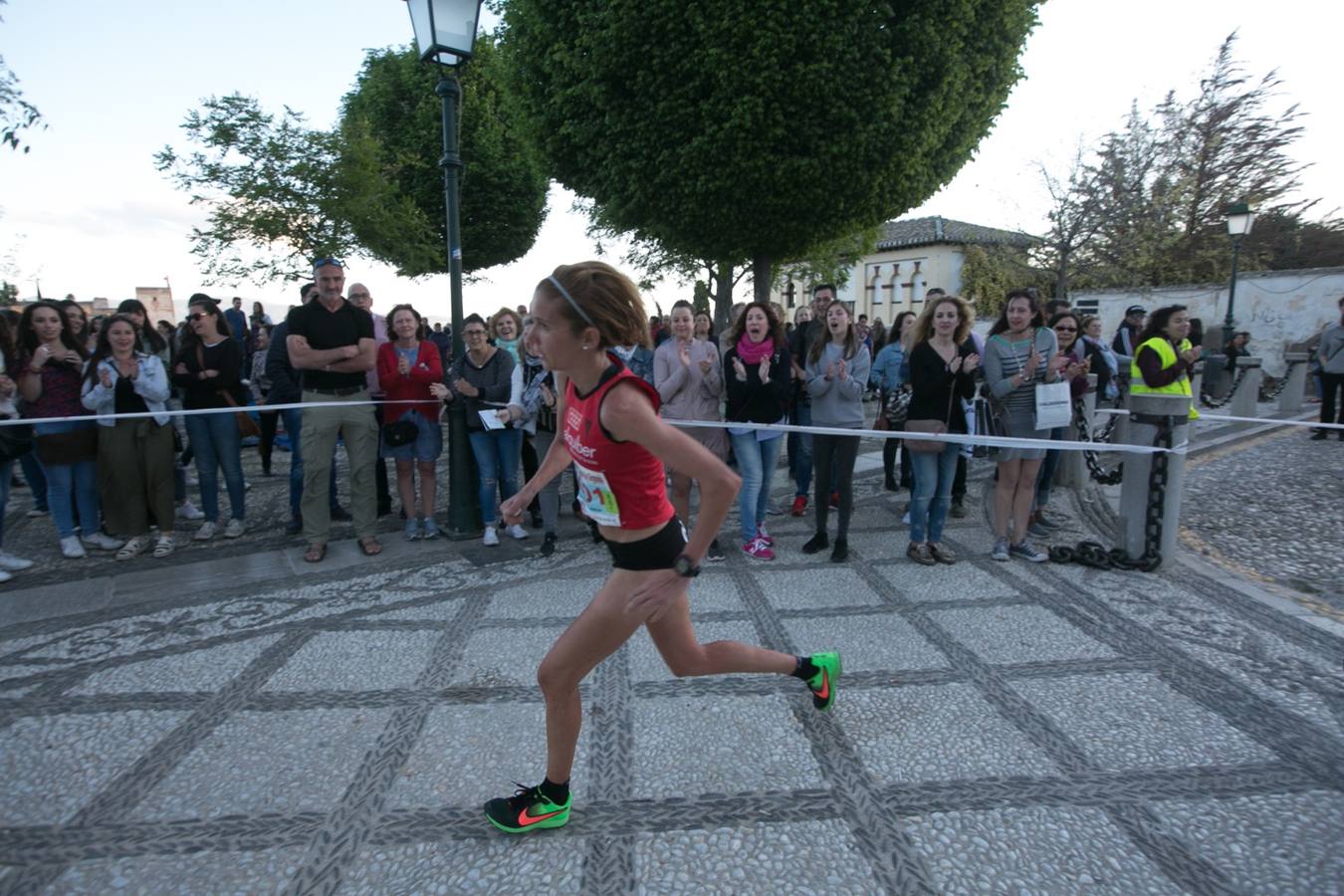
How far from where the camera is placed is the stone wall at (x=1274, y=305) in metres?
18.8

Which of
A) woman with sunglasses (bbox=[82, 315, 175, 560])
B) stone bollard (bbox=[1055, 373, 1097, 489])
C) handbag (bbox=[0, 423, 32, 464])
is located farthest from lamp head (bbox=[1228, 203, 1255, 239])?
handbag (bbox=[0, 423, 32, 464])

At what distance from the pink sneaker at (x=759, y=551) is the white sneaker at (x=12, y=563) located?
5.73 m

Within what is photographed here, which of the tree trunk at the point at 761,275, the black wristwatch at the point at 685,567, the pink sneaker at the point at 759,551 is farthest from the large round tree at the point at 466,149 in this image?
the black wristwatch at the point at 685,567

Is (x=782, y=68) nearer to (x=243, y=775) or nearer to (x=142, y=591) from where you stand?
(x=142, y=591)

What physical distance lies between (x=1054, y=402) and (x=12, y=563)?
8.26 meters

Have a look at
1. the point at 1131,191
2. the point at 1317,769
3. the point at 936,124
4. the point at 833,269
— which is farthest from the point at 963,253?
the point at 1317,769

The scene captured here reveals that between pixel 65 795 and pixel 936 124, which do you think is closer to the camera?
pixel 65 795

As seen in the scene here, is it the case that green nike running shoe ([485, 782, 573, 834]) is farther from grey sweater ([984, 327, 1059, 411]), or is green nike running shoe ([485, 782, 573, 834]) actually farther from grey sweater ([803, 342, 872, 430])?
grey sweater ([984, 327, 1059, 411])

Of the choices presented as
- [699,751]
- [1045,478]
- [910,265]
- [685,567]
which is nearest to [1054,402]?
[1045,478]

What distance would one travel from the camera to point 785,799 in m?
2.57

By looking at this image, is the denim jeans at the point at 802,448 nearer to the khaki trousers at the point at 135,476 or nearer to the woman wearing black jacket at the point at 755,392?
the woman wearing black jacket at the point at 755,392

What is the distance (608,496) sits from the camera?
86.0 inches

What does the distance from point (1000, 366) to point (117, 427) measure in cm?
724

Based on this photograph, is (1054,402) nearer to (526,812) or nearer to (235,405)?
(526,812)
